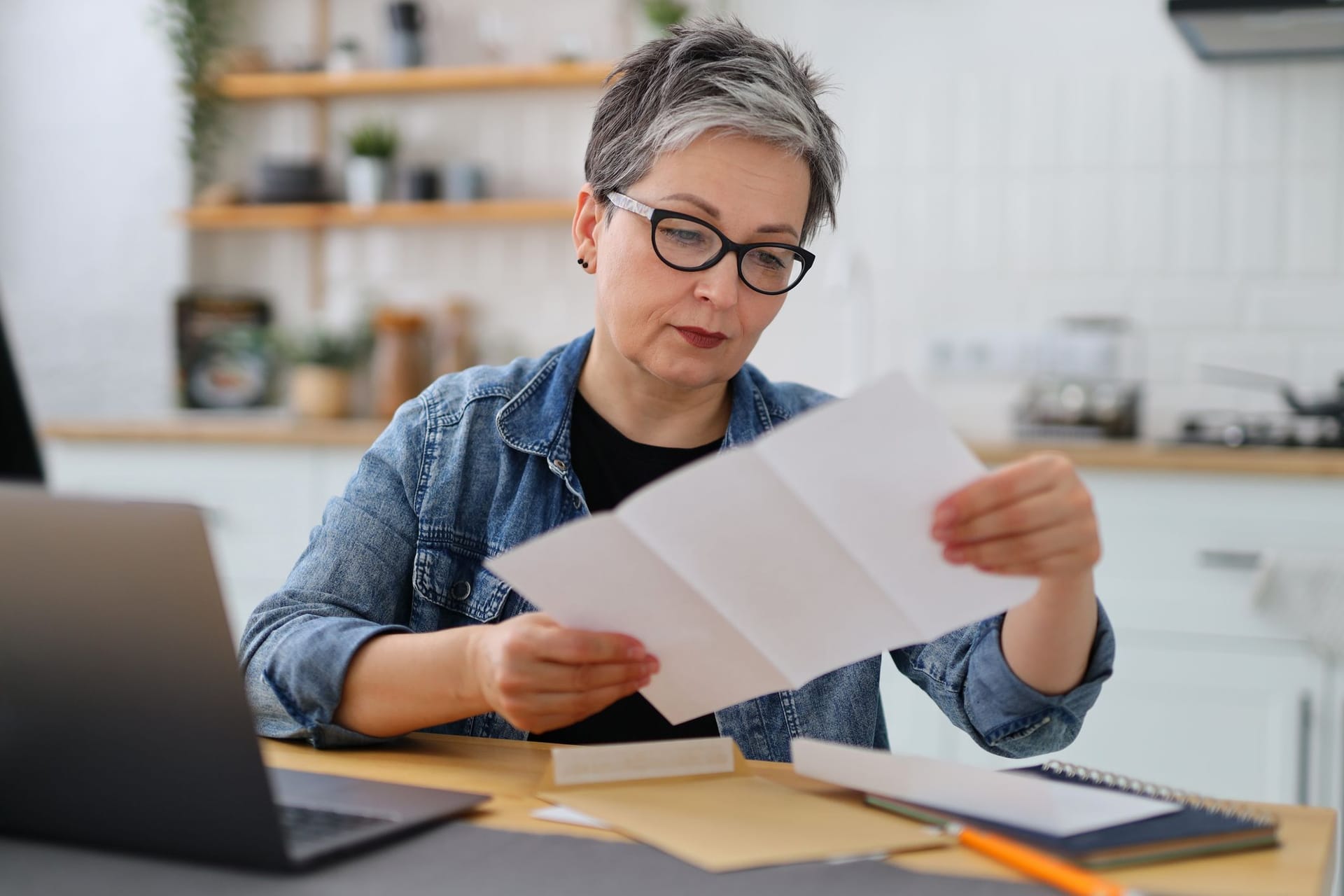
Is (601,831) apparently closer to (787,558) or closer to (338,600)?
(787,558)

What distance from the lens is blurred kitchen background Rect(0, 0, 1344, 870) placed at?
7.66ft

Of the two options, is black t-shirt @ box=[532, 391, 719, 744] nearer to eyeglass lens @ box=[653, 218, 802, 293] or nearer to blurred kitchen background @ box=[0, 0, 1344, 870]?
eyeglass lens @ box=[653, 218, 802, 293]

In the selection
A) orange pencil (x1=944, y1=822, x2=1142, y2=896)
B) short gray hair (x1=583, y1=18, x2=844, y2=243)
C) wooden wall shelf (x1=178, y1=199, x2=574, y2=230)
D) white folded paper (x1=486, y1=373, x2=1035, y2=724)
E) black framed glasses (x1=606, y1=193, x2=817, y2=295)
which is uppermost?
short gray hair (x1=583, y1=18, x2=844, y2=243)

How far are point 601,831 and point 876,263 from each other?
2597mm

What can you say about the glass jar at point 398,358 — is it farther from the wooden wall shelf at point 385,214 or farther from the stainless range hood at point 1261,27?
the stainless range hood at point 1261,27

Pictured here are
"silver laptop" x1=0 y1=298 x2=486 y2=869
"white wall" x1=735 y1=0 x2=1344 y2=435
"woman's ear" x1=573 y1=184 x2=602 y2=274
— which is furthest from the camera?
"white wall" x1=735 y1=0 x2=1344 y2=435

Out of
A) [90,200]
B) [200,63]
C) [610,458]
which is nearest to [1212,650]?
[610,458]

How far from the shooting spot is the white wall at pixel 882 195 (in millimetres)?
2943

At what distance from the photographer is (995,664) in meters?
0.98

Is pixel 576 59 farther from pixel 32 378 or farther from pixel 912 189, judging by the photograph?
pixel 32 378

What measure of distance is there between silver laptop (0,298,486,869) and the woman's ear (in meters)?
0.70

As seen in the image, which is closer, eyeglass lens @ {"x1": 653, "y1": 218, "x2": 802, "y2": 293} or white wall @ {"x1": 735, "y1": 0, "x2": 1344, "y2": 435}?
eyeglass lens @ {"x1": 653, "y1": 218, "x2": 802, "y2": 293}

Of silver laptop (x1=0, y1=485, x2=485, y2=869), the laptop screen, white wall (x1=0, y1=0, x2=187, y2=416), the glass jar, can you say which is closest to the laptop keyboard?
silver laptop (x1=0, y1=485, x2=485, y2=869)

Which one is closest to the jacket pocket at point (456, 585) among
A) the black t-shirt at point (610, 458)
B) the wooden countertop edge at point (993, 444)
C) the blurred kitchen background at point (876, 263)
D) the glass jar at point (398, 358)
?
the black t-shirt at point (610, 458)
